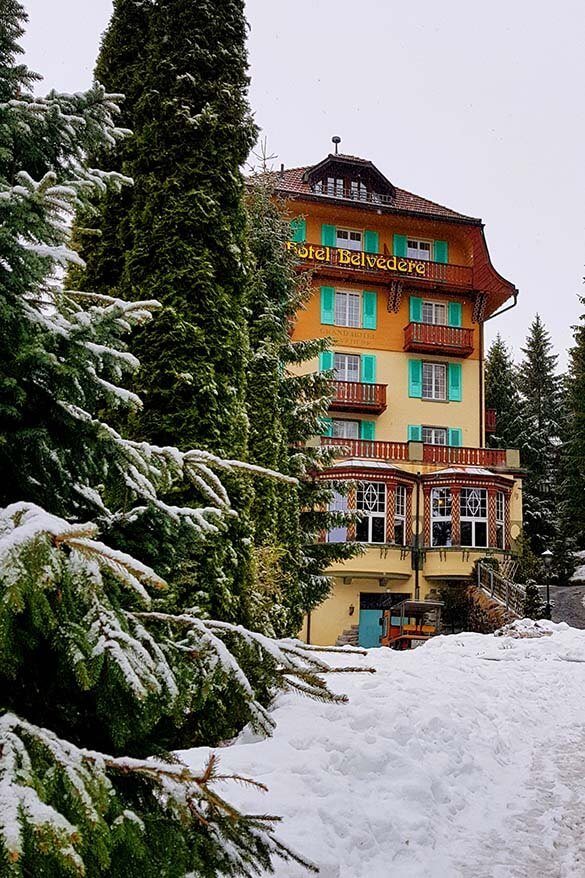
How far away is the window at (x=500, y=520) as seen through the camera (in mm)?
28156

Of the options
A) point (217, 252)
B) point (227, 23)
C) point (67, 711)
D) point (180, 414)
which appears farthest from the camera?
point (227, 23)

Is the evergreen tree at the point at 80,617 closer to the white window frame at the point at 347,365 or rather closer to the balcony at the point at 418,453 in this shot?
the balcony at the point at 418,453

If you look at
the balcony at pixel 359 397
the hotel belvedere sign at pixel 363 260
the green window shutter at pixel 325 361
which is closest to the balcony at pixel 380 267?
the hotel belvedere sign at pixel 363 260

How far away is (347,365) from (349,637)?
10.4 meters

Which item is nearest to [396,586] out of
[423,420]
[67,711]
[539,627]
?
[423,420]

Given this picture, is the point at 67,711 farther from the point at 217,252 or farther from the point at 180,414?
the point at 217,252

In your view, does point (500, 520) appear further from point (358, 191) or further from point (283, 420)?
point (283, 420)

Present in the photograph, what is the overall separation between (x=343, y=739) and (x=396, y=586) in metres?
21.5

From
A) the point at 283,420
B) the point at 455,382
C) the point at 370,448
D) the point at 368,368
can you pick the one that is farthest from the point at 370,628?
the point at 283,420

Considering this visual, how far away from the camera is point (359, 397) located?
98.0ft

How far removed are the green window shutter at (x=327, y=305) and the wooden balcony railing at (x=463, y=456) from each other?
6194 mm

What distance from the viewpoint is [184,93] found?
777 cm

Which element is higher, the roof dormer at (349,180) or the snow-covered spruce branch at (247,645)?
the roof dormer at (349,180)

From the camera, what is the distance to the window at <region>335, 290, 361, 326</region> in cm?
3114
